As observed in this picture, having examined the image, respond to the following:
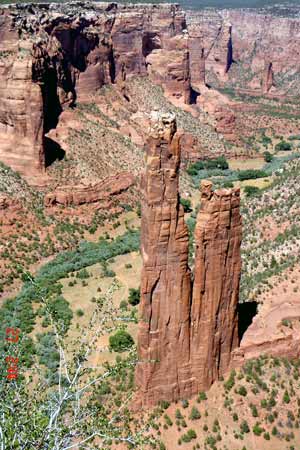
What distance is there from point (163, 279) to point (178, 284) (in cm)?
Answer: 77

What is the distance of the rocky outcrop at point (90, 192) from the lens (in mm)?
59812

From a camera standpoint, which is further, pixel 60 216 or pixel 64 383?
pixel 60 216

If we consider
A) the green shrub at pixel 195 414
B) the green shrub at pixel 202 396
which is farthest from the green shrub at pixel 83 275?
the green shrub at pixel 195 414

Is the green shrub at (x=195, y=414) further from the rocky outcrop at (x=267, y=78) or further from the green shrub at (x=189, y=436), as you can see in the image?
the rocky outcrop at (x=267, y=78)

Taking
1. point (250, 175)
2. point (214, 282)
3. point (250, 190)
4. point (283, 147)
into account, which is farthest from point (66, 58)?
point (214, 282)

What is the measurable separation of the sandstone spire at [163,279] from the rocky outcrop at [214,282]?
23.5 inches

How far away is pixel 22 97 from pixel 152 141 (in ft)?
117

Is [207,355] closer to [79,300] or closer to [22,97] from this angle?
[79,300]

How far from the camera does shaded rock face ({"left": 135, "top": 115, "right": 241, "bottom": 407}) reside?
26.9 m

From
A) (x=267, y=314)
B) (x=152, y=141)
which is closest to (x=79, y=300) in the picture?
(x=267, y=314)

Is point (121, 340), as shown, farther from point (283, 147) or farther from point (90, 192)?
point (283, 147)

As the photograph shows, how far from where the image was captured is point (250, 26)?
162625mm

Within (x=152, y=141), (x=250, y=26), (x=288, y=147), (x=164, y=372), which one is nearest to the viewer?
(x=152, y=141)

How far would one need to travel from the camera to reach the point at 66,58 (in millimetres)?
71750
